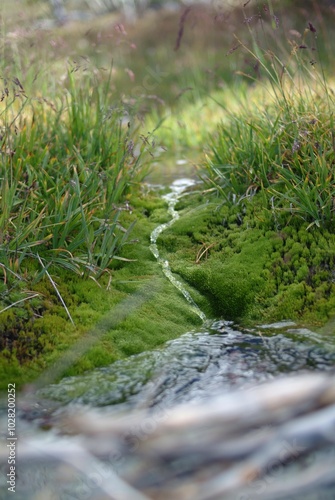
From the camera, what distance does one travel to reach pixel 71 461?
182cm

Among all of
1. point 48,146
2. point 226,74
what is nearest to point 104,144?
point 48,146

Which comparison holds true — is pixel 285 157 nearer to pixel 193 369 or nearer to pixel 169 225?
pixel 169 225

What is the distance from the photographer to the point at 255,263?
3250mm

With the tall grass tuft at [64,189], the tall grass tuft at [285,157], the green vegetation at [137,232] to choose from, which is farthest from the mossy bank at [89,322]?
the tall grass tuft at [285,157]

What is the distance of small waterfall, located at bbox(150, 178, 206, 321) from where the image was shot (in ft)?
10.5

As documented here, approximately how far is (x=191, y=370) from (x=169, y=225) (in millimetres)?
1455

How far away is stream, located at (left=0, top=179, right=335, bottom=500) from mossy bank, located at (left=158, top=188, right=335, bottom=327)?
0.56 ft

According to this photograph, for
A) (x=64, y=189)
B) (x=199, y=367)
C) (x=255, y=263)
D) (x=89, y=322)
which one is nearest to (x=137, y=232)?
(x=64, y=189)

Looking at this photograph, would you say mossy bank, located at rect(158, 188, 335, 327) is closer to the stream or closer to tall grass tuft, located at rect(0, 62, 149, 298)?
the stream

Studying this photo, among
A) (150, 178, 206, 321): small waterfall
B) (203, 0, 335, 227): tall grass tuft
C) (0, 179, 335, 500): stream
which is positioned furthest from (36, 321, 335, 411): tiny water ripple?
(203, 0, 335, 227): tall grass tuft

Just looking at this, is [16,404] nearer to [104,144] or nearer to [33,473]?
[33,473]

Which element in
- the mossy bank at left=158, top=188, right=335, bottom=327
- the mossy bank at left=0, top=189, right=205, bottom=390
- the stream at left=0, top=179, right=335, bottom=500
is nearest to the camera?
the stream at left=0, top=179, right=335, bottom=500

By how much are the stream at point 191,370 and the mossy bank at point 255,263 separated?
172 millimetres

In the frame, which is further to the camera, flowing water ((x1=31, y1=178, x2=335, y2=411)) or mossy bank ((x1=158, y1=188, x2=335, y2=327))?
mossy bank ((x1=158, y1=188, x2=335, y2=327))
